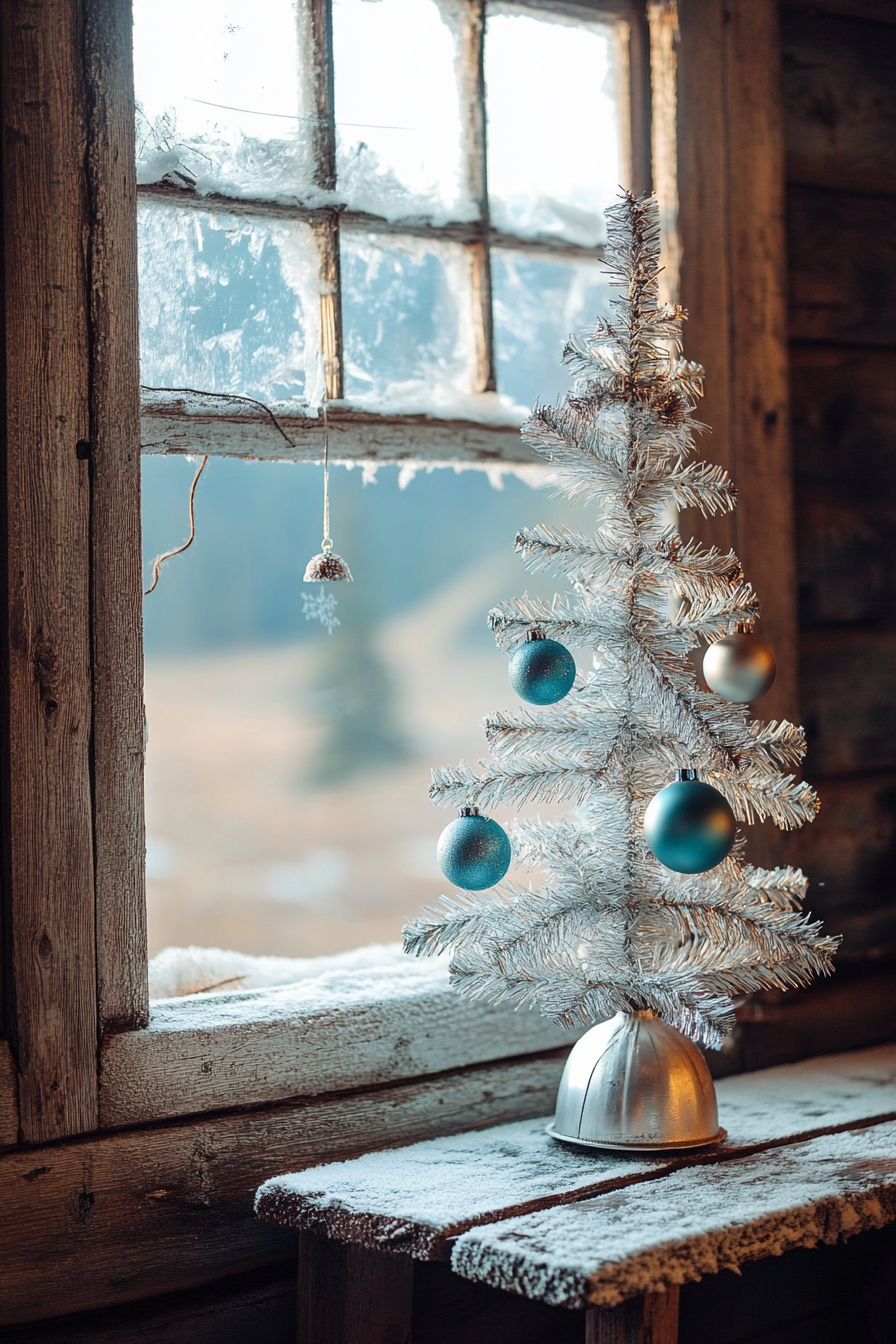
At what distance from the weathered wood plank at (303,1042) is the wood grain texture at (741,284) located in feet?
1.87

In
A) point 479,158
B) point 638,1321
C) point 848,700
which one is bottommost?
point 638,1321

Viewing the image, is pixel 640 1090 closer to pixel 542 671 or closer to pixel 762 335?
pixel 542 671

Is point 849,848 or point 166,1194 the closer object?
point 166,1194

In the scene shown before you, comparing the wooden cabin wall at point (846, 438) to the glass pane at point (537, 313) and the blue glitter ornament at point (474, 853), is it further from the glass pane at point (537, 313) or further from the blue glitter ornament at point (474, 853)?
the blue glitter ornament at point (474, 853)

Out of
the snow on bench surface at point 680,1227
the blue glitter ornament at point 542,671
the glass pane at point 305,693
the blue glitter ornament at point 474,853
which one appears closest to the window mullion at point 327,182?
the glass pane at point 305,693

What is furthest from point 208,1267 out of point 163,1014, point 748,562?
point 748,562

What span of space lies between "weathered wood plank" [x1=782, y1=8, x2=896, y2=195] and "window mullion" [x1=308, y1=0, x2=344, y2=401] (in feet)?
2.19

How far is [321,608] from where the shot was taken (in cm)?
160

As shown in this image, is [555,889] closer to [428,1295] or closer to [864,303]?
[428,1295]

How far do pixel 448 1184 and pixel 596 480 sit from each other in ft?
2.39

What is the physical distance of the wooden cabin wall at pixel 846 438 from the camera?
5.95 ft

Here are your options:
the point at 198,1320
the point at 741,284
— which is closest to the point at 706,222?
the point at 741,284

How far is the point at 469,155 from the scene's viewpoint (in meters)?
1.67

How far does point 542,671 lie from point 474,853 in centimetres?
19
